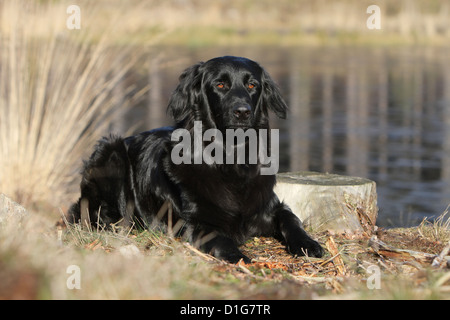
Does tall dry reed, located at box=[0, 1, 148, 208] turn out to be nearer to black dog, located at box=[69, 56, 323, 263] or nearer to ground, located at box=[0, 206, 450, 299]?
black dog, located at box=[69, 56, 323, 263]

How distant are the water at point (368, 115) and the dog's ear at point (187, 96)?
206 cm

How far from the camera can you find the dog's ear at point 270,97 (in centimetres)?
466

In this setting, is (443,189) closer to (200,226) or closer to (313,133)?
(313,133)

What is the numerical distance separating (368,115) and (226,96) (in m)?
10.1

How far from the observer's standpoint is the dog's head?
4254 millimetres

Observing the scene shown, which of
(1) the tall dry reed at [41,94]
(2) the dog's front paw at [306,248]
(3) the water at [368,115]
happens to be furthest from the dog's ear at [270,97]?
(1) the tall dry reed at [41,94]

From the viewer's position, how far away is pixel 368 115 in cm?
1395

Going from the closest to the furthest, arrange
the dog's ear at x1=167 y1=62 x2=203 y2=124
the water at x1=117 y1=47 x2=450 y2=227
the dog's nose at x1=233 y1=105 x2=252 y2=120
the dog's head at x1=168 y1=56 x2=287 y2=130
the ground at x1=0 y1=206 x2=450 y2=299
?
1. the ground at x1=0 y1=206 x2=450 y2=299
2. the dog's nose at x1=233 y1=105 x2=252 y2=120
3. the dog's head at x1=168 y1=56 x2=287 y2=130
4. the dog's ear at x1=167 y1=62 x2=203 y2=124
5. the water at x1=117 y1=47 x2=450 y2=227

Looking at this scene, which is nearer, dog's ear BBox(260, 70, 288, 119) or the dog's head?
the dog's head

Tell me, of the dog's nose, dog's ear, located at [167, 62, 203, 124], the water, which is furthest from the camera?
the water

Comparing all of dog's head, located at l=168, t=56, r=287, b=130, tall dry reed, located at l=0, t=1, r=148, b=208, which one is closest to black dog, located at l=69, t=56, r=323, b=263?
dog's head, located at l=168, t=56, r=287, b=130

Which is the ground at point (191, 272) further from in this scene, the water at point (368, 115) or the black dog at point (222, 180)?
the water at point (368, 115)

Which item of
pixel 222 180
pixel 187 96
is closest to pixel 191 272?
pixel 222 180
